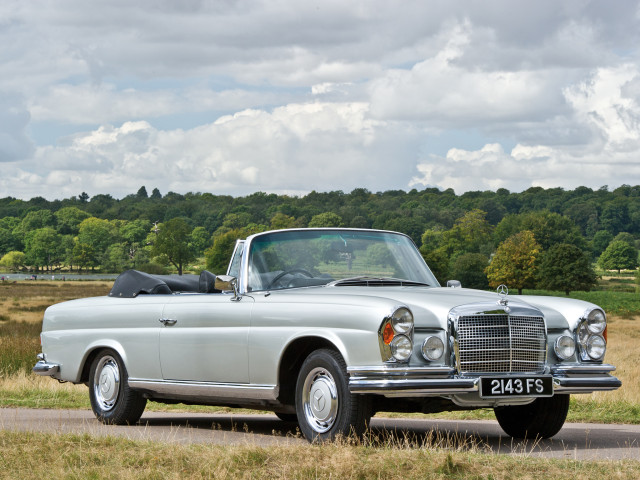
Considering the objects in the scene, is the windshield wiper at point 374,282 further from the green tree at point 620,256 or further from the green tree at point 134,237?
the green tree at point 620,256

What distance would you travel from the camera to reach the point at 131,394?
10773 mm

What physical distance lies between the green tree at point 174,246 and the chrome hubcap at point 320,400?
152579 millimetres

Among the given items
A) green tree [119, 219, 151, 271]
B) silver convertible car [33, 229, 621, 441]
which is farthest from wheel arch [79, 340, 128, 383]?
green tree [119, 219, 151, 271]

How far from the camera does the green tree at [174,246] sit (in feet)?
527

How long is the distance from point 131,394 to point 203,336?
1607 mm

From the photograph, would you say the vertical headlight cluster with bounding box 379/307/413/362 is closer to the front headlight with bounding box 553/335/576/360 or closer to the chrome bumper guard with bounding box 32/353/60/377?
the front headlight with bounding box 553/335/576/360

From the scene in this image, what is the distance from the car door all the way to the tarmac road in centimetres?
58

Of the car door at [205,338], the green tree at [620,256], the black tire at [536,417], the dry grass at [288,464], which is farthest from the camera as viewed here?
the green tree at [620,256]

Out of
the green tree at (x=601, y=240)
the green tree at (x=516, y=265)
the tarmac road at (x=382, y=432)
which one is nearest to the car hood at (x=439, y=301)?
the tarmac road at (x=382, y=432)

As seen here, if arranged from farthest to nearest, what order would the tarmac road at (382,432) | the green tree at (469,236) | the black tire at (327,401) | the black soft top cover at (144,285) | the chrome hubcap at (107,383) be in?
1. the green tree at (469,236)
2. the black soft top cover at (144,285)
3. the chrome hubcap at (107,383)
4. the tarmac road at (382,432)
5. the black tire at (327,401)

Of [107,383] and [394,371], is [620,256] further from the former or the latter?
[394,371]

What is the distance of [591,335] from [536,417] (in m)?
1.07

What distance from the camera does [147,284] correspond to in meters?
11.2

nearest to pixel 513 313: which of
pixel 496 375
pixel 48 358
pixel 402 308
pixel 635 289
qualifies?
pixel 496 375
